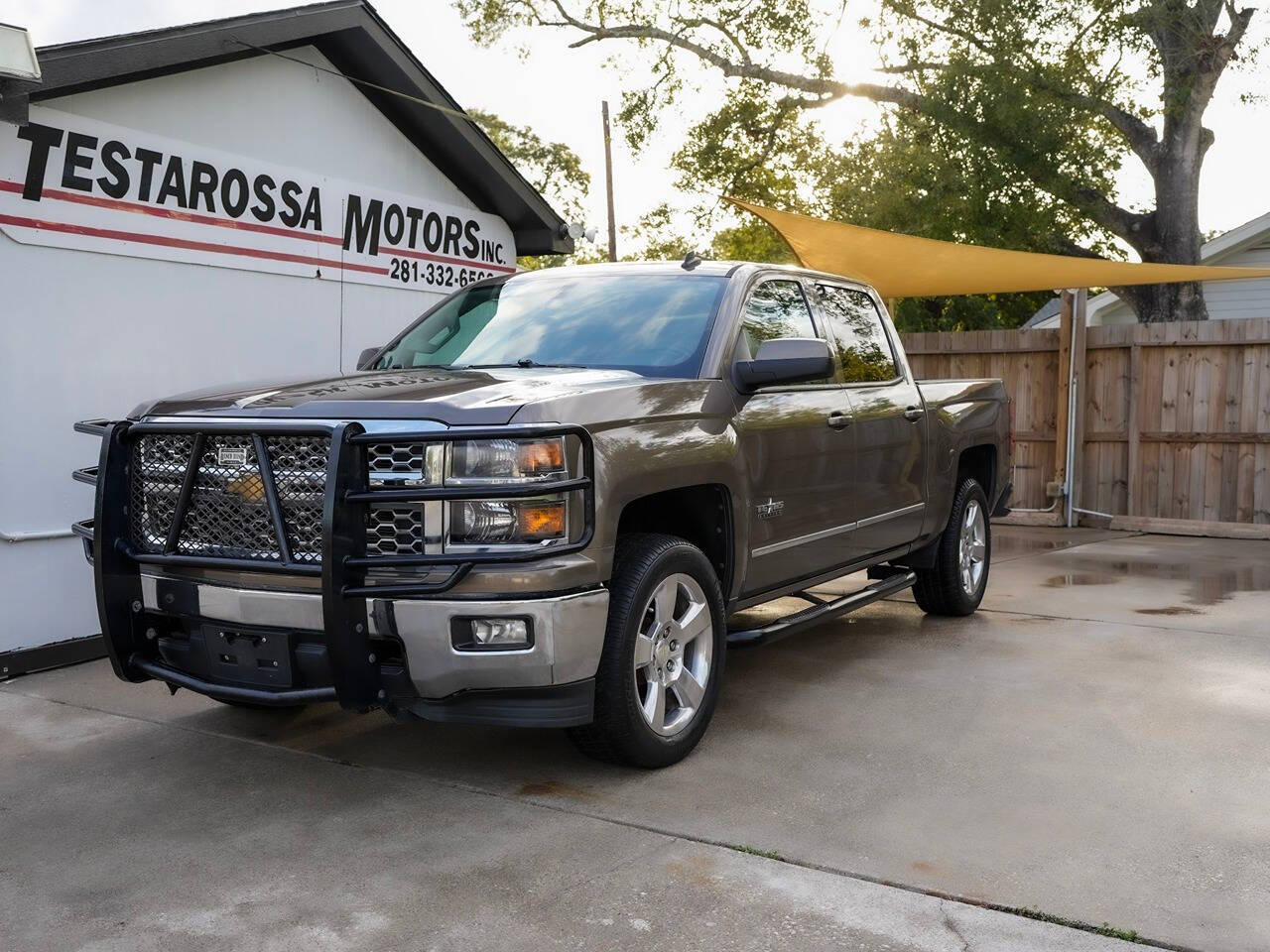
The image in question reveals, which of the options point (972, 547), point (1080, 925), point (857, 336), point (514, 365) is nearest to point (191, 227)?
point (514, 365)

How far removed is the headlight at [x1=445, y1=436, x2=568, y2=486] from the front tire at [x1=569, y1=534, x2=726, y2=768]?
24.9 inches

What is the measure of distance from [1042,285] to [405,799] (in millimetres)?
9619

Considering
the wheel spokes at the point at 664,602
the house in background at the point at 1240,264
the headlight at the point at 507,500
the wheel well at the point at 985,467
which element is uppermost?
the house in background at the point at 1240,264

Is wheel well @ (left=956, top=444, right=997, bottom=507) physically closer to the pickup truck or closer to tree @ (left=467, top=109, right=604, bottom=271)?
the pickup truck

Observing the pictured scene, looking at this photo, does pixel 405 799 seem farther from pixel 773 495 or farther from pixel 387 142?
pixel 387 142

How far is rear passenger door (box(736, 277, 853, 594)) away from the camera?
5246 mm

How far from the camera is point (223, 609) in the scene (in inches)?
166

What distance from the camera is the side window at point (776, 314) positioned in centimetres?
555

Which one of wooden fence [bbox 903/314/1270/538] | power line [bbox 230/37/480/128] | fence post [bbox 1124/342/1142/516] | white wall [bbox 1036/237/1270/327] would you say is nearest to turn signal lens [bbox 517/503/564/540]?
power line [bbox 230/37/480/128]

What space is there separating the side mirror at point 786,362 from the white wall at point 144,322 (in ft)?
11.9

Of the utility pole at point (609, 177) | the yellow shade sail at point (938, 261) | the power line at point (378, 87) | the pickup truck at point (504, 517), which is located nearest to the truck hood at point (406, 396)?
the pickup truck at point (504, 517)

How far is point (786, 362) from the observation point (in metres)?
5.05

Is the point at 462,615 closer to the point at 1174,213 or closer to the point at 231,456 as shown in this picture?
the point at 231,456

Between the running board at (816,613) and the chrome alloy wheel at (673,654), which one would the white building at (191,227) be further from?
the running board at (816,613)
